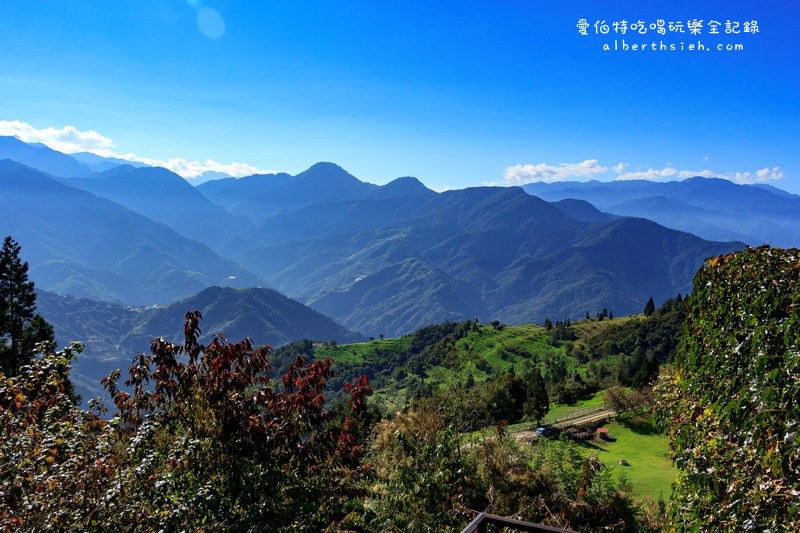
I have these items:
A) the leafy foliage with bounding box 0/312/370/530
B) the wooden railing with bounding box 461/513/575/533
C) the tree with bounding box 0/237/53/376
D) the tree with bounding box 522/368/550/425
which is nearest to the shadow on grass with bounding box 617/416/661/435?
the tree with bounding box 522/368/550/425

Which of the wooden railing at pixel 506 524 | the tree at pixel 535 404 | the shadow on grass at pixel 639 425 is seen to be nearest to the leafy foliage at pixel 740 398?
the wooden railing at pixel 506 524

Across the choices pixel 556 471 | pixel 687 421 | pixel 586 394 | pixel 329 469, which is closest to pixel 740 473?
pixel 687 421

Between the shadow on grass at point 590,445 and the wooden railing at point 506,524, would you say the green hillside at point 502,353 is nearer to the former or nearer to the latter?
the shadow on grass at point 590,445

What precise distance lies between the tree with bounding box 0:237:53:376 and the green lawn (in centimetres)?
3398

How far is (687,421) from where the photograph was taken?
20.7ft

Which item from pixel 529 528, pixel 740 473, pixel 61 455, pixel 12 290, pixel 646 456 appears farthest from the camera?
pixel 646 456

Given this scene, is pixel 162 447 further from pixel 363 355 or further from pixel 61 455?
pixel 363 355

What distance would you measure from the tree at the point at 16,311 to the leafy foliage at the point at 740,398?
33404mm

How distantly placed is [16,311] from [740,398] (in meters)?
37.2

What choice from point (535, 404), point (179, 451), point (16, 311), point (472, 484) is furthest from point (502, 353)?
point (179, 451)

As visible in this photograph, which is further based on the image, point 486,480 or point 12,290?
point 12,290

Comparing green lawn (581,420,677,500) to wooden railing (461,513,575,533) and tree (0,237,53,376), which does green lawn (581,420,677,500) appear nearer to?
wooden railing (461,513,575,533)

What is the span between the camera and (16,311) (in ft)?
93.9

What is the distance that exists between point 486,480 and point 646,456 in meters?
Result: 32.1
